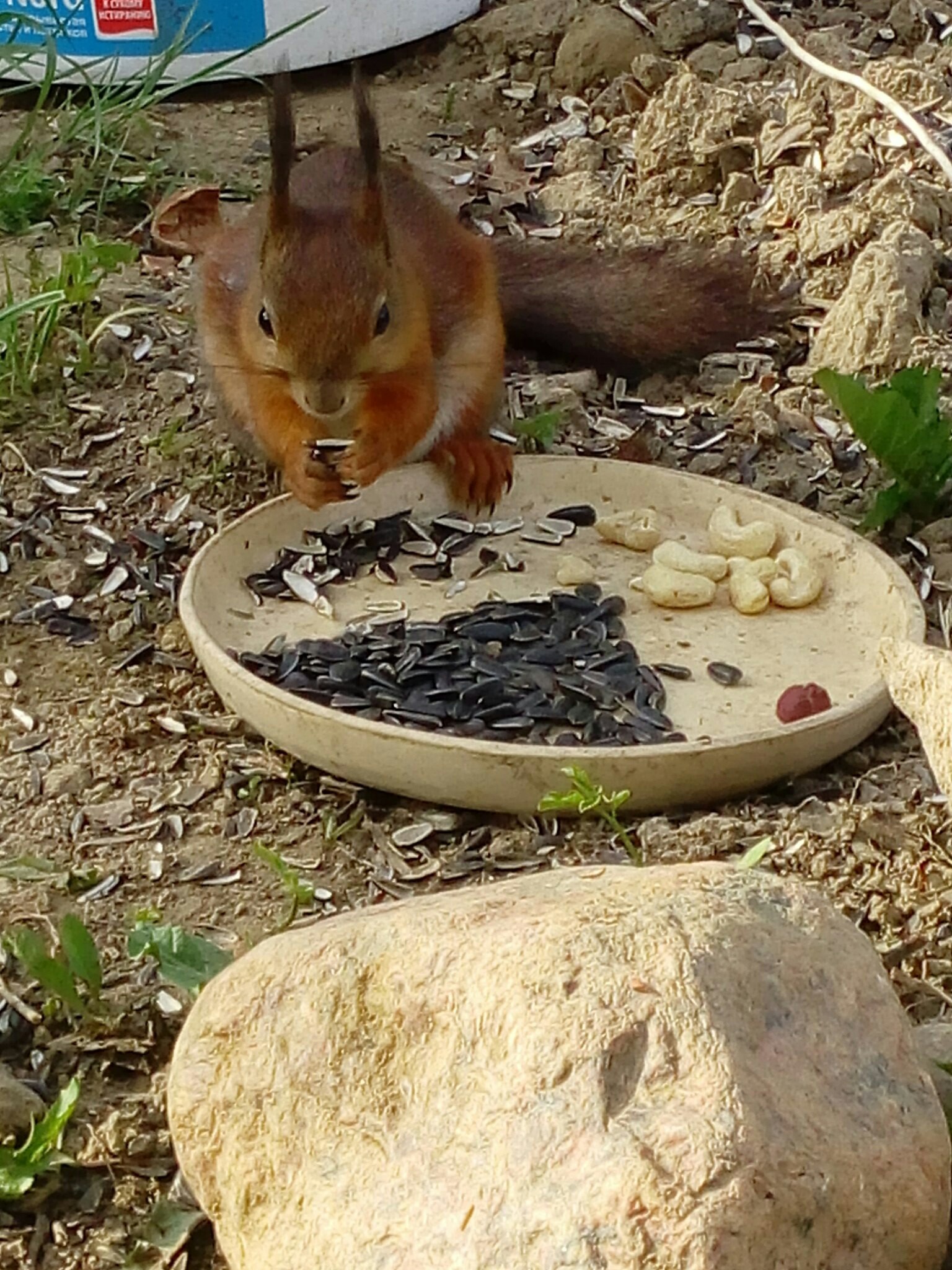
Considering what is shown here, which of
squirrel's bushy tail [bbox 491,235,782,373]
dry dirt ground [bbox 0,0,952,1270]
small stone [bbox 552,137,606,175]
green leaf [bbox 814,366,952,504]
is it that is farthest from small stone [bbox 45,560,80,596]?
small stone [bbox 552,137,606,175]

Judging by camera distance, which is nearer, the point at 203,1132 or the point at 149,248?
the point at 203,1132

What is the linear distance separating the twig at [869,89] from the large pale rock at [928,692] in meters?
1.44

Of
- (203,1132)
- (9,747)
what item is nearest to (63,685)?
(9,747)

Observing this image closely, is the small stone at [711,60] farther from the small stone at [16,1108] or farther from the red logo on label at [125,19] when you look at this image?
the small stone at [16,1108]

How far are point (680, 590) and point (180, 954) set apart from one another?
864 mm

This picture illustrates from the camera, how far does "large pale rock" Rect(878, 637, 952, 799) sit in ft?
4.64

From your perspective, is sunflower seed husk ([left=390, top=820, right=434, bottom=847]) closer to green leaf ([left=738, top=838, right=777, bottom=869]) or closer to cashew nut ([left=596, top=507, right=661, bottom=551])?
→ green leaf ([left=738, top=838, right=777, bottom=869])

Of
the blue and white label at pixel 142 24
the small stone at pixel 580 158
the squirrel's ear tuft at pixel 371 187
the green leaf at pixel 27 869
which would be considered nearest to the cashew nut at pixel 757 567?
the squirrel's ear tuft at pixel 371 187

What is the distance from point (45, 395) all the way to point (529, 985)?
1.94 m

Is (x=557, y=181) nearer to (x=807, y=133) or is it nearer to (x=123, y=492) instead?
(x=807, y=133)

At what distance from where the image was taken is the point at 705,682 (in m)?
2.17

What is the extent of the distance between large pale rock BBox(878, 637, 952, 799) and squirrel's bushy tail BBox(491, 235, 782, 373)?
4.75 ft

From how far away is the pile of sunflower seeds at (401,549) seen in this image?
7.81 ft

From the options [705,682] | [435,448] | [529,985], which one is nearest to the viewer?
[529,985]
